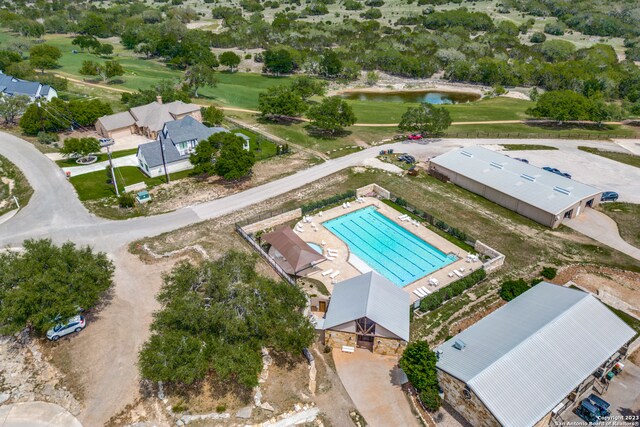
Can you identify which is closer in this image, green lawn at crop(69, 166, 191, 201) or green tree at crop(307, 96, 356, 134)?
green lawn at crop(69, 166, 191, 201)

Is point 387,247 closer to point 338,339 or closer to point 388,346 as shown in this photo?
point 388,346

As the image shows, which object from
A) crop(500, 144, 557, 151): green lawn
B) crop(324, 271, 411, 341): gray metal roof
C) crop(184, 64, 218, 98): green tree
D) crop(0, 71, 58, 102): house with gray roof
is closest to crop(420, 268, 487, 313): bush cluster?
crop(324, 271, 411, 341): gray metal roof

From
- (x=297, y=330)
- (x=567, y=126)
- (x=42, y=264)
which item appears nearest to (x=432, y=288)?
(x=297, y=330)

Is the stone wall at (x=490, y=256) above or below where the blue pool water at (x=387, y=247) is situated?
above

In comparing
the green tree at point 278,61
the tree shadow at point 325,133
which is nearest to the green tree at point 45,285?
the tree shadow at point 325,133

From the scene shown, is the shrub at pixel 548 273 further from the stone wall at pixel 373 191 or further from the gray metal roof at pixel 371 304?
the stone wall at pixel 373 191

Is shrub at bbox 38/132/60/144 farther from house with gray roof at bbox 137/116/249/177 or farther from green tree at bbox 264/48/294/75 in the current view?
green tree at bbox 264/48/294/75

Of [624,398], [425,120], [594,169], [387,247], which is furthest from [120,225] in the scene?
[594,169]
